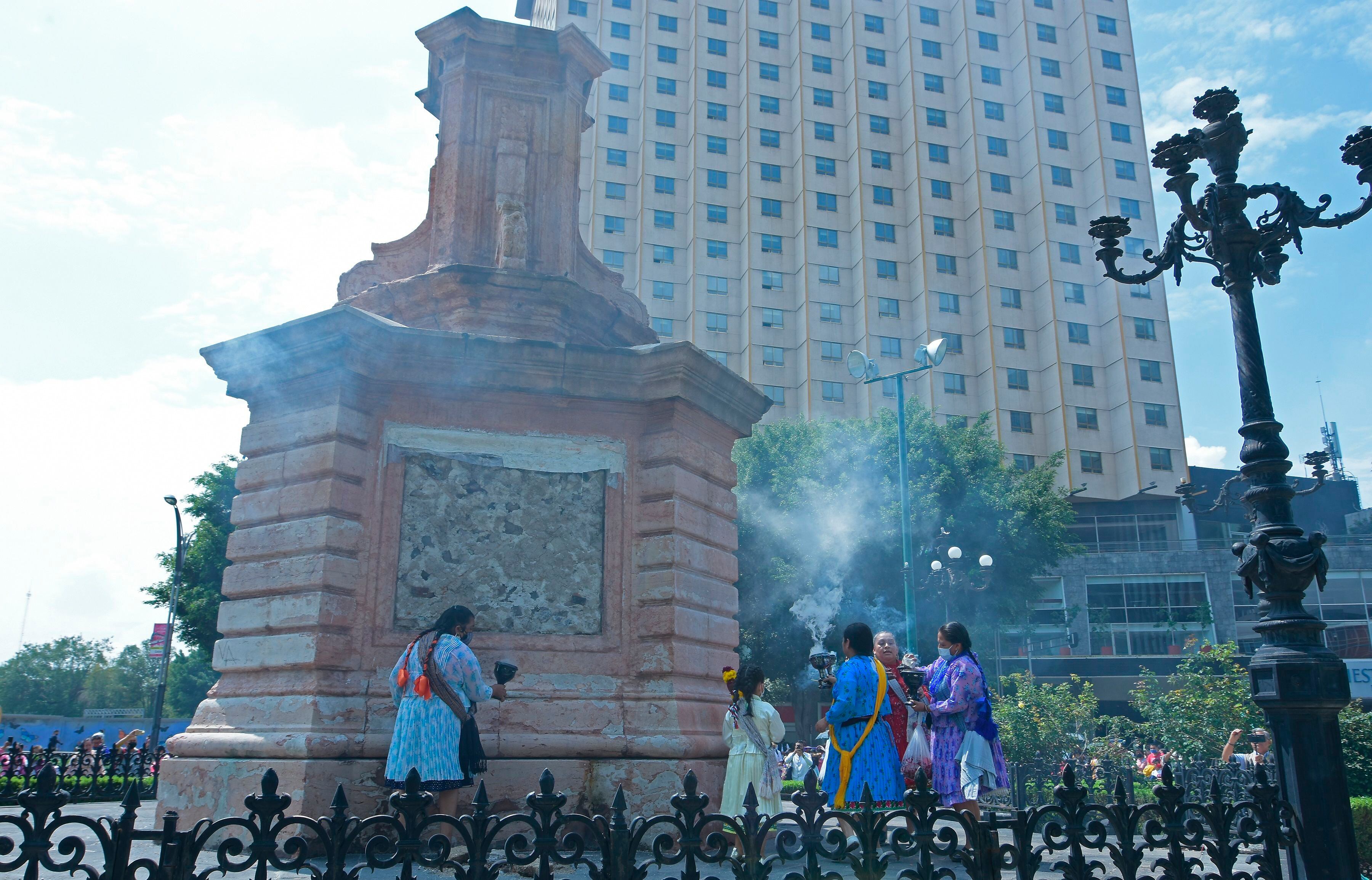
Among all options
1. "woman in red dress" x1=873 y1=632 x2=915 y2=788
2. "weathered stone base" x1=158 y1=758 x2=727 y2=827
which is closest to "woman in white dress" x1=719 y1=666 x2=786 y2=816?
"weathered stone base" x1=158 y1=758 x2=727 y2=827

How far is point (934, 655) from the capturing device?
31.7m

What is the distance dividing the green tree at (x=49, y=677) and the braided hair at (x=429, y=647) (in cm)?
9049

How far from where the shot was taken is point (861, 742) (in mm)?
6816

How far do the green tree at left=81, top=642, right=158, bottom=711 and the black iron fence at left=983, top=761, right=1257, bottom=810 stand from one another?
8312 cm

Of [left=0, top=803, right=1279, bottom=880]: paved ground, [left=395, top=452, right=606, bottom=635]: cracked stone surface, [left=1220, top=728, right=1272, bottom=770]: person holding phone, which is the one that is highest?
[left=395, top=452, right=606, bottom=635]: cracked stone surface

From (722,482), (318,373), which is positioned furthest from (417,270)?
(722,482)

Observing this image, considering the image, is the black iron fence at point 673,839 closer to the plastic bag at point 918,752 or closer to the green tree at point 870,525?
the plastic bag at point 918,752

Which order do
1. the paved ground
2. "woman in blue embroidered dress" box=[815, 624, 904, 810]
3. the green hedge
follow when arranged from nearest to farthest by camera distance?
the paved ground < "woman in blue embroidered dress" box=[815, 624, 904, 810] < the green hedge

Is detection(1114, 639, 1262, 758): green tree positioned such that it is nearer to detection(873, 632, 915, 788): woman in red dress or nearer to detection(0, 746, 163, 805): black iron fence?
detection(873, 632, 915, 788): woman in red dress

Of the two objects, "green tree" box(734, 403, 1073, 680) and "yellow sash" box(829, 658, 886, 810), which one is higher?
"green tree" box(734, 403, 1073, 680)

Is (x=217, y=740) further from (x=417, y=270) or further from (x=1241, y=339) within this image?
(x=1241, y=339)

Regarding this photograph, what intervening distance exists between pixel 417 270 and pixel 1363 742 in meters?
13.2

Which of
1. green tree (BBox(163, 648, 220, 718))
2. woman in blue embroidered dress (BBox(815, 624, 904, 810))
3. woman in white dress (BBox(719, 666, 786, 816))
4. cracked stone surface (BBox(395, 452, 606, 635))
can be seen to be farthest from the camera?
green tree (BBox(163, 648, 220, 718))

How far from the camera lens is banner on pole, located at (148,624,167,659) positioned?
30844mm
